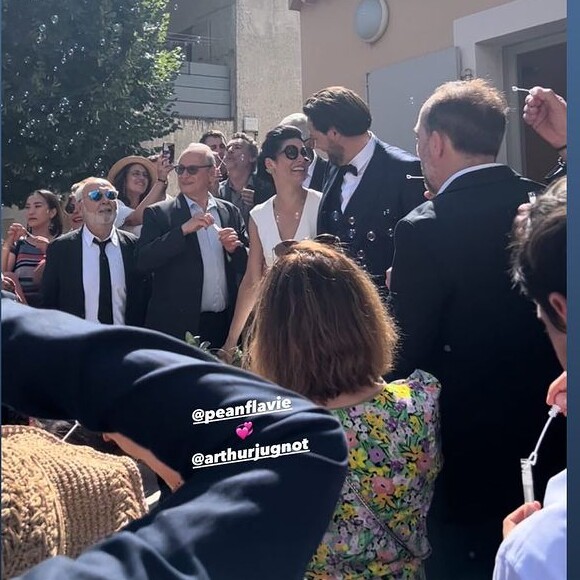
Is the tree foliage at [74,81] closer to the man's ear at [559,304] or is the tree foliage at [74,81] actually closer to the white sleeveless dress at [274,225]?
the man's ear at [559,304]

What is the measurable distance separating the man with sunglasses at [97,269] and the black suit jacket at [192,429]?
191 cm

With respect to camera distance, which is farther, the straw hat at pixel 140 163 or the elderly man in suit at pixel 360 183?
the straw hat at pixel 140 163

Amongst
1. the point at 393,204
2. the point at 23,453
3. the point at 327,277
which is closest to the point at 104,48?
the point at 327,277

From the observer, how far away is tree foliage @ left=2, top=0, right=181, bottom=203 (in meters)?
1.05

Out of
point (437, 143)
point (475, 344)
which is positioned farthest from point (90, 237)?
point (475, 344)

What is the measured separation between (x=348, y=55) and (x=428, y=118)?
2.27 m

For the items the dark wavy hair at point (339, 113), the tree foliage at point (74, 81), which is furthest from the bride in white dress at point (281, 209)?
the tree foliage at point (74, 81)

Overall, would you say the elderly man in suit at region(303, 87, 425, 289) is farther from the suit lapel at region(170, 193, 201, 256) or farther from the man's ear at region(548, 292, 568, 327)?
the man's ear at region(548, 292, 568, 327)

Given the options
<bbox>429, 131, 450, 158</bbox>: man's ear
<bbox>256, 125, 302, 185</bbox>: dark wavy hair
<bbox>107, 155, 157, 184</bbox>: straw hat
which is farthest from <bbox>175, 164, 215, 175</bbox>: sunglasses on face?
<bbox>429, 131, 450, 158</bbox>: man's ear

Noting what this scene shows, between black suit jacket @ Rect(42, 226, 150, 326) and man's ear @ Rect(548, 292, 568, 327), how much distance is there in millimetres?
1586

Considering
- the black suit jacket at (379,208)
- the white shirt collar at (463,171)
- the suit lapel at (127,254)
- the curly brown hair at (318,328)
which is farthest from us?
the suit lapel at (127,254)

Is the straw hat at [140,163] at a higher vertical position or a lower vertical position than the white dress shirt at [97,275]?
higher

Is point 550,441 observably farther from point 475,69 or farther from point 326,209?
point 475,69

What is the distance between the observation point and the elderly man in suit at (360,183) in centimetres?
251
